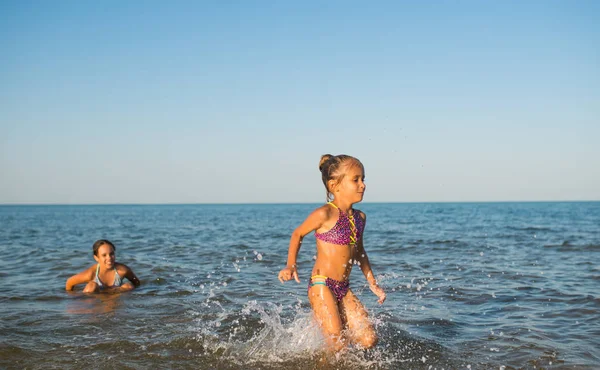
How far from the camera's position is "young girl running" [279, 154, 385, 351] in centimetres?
514

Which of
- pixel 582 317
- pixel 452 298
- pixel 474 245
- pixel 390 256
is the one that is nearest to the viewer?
pixel 582 317

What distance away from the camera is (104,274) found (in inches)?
365

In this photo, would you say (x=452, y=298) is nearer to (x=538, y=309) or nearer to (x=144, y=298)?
(x=538, y=309)

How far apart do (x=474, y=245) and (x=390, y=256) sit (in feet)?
13.9

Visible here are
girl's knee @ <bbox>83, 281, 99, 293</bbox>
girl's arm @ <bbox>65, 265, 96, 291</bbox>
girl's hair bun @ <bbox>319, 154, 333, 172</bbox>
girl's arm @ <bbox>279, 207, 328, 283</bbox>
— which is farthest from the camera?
girl's arm @ <bbox>65, 265, 96, 291</bbox>

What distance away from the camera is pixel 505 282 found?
931 centimetres

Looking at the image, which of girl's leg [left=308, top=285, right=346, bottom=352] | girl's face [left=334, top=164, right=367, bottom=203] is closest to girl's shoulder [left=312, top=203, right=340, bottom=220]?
girl's face [left=334, top=164, right=367, bottom=203]

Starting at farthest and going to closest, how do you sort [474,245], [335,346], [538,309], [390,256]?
[474,245] < [390,256] < [538,309] < [335,346]

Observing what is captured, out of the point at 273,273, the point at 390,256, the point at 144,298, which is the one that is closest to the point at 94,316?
the point at 144,298

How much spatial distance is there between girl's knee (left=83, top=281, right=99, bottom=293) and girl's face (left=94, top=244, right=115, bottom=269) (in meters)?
0.38

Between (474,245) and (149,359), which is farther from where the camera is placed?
(474,245)

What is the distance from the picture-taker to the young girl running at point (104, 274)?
29.7 ft

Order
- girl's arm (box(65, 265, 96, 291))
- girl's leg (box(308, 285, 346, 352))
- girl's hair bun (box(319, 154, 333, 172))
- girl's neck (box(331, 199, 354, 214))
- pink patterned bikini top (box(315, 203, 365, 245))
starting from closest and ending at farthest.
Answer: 1. girl's leg (box(308, 285, 346, 352))
2. pink patterned bikini top (box(315, 203, 365, 245))
3. girl's neck (box(331, 199, 354, 214))
4. girl's hair bun (box(319, 154, 333, 172))
5. girl's arm (box(65, 265, 96, 291))

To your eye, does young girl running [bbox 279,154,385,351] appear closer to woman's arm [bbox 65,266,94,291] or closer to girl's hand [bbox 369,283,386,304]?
girl's hand [bbox 369,283,386,304]
